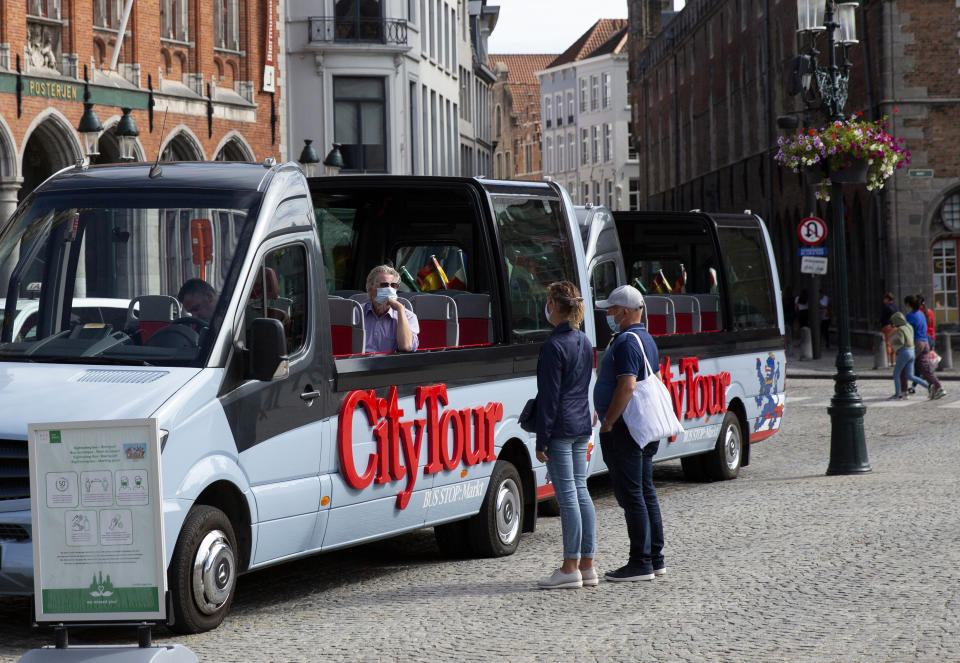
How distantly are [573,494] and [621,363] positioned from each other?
807mm

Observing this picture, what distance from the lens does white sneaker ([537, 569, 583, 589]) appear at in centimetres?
927

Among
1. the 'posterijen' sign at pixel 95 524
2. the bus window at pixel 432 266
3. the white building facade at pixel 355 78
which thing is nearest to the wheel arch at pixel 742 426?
the bus window at pixel 432 266

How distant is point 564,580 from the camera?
30.4 ft

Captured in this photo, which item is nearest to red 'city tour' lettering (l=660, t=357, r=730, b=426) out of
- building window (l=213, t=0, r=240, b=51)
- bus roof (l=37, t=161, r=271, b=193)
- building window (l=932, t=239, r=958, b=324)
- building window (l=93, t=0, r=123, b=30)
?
bus roof (l=37, t=161, r=271, b=193)

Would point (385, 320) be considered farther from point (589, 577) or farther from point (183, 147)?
point (183, 147)

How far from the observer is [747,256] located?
17.5 meters

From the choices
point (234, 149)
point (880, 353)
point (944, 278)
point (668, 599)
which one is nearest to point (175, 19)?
point (234, 149)

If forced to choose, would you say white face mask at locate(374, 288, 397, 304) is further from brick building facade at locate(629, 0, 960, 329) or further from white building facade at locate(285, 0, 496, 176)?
white building facade at locate(285, 0, 496, 176)

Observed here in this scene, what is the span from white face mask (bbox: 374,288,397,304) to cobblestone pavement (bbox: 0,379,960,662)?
5.70ft

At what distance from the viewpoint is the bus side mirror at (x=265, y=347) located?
26.6ft

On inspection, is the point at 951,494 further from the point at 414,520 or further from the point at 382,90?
the point at 382,90

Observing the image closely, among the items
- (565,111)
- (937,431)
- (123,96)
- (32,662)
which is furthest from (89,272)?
(565,111)

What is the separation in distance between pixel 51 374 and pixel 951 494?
8.34m

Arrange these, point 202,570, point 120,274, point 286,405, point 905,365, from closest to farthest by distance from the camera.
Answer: point 202,570 → point 120,274 → point 286,405 → point 905,365
